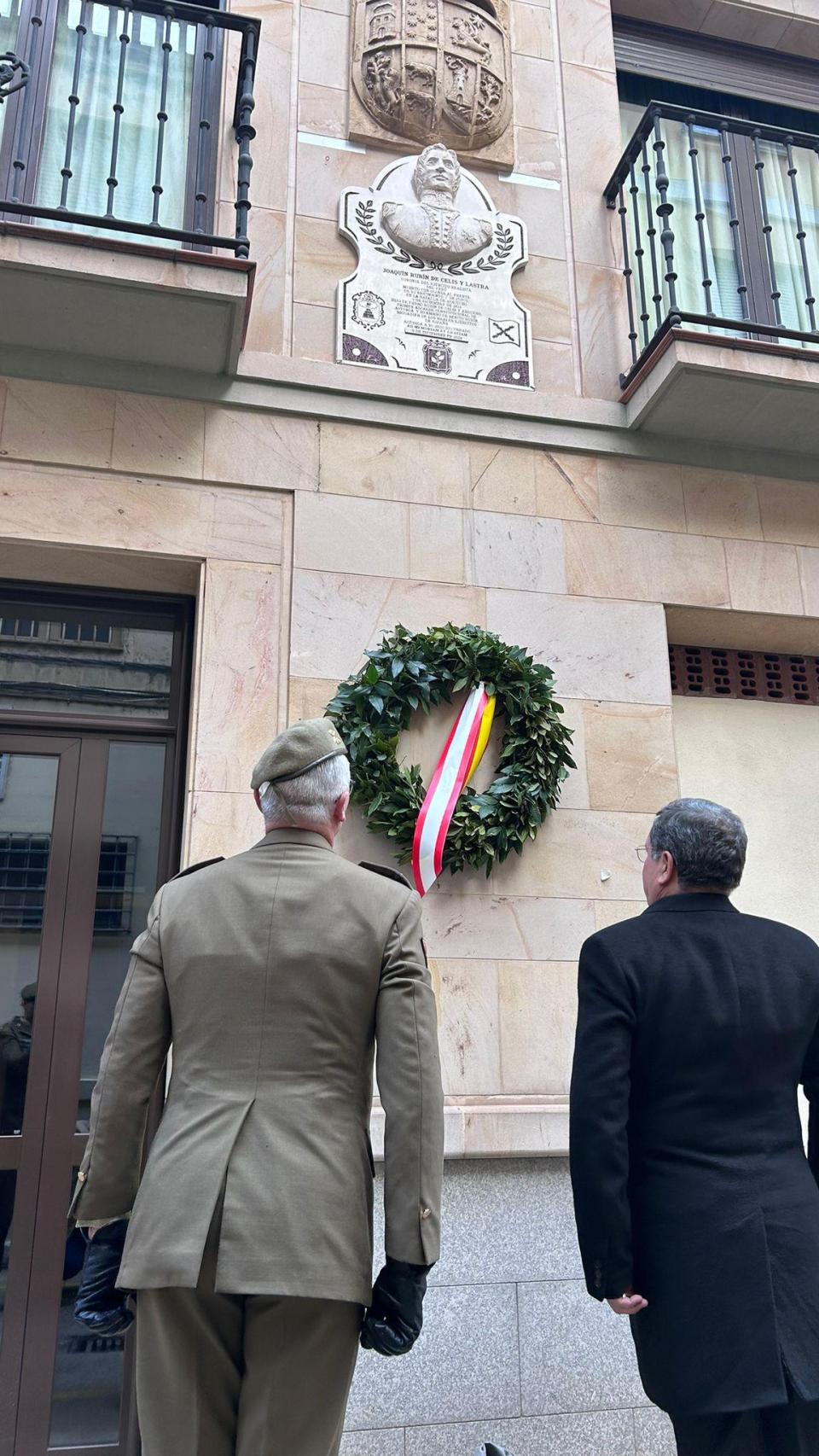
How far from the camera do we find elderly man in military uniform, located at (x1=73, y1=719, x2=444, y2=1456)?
7.67 feet

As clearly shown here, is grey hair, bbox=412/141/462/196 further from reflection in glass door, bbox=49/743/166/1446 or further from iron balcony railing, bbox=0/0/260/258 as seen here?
reflection in glass door, bbox=49/743/166/1446

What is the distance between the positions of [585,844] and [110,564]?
7.75 ft

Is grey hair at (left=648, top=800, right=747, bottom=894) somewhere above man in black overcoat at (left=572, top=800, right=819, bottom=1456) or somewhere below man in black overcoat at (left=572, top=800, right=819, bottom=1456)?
above

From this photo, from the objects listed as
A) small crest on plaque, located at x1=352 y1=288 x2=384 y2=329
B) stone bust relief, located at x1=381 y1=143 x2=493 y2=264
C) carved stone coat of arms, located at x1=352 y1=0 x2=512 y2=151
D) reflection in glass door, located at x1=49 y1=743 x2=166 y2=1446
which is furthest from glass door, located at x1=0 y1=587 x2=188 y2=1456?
carved stone coat of arms, located at x1=352 y1=0 x2=512 y2=151

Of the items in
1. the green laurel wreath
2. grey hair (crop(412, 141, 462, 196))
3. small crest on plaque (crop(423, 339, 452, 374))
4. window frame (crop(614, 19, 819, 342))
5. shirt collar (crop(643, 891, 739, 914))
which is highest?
window frame (crop(614, 19, 819, 342))

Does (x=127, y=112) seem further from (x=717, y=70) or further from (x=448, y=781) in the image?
(x=717, y=70)

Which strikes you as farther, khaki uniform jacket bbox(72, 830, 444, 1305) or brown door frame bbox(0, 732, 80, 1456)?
brown door frame bbox(0, 732, 80, 1456)

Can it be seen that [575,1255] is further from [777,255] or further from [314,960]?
[777,255]

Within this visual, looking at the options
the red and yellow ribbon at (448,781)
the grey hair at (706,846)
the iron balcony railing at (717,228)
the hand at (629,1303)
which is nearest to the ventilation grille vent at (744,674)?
the red and yellow ribbon at (448,781)

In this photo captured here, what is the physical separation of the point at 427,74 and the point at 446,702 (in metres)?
3.28

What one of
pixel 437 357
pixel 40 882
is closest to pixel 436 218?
pixel 437 357

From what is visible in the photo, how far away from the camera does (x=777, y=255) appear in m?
6.46

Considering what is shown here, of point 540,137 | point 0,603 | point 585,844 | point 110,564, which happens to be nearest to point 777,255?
point 540,137

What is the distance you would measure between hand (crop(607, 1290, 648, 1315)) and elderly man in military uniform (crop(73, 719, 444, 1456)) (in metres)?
0.45
